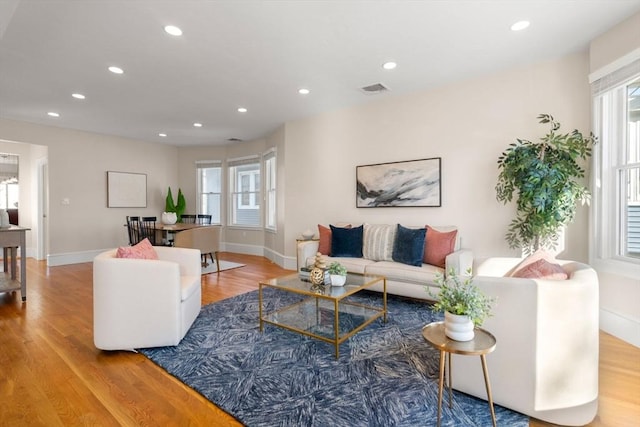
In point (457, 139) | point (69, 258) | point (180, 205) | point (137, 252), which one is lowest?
point (69, 258)

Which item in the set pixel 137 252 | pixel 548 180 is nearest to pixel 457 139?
pixel 548 180

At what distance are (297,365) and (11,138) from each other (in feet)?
22.2

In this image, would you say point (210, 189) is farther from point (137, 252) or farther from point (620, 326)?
point (620, 326)

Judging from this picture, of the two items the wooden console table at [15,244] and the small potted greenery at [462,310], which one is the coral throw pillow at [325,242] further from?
the wooden console table at [15,244]

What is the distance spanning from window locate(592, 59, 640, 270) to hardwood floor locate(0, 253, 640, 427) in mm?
893

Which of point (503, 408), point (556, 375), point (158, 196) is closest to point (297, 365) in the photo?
point (503, 408)

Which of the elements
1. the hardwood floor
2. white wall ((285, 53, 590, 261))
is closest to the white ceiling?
white wall ((285, 53, 590, 261))

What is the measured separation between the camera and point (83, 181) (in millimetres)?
6297

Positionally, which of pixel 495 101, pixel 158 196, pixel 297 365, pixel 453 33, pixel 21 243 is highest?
pixel 453 33

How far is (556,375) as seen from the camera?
1559 mm

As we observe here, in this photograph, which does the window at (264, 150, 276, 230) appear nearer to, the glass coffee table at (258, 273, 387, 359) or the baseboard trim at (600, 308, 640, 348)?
the glass coffee table at (258, 273, 387, 359)

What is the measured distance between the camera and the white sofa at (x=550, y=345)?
1.55 metres

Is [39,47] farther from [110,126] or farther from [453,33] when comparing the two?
[453,33]

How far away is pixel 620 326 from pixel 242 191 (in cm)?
683
